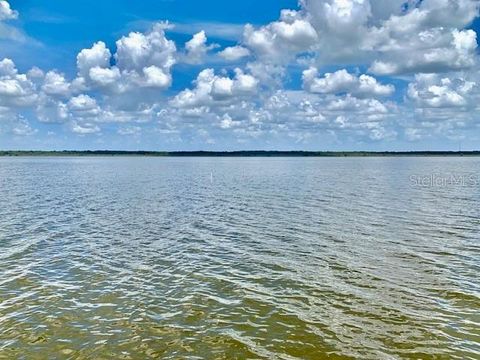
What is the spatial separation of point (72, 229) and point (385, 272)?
72.8 ft

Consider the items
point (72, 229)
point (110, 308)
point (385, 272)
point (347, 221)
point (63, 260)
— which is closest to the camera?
point (110, 308)

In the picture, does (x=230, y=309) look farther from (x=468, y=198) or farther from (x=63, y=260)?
(x=468, y=198)

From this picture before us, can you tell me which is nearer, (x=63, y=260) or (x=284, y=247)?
(x=63, y=260)

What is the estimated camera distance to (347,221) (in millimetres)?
35438

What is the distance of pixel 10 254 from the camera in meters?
23.4

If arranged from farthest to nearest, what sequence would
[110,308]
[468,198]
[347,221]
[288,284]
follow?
1. [468,198]
2. [347,221]
3. [288,284]
4. [110,308]

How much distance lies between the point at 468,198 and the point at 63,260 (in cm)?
4777

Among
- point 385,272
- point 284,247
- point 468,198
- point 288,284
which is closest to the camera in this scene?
point 288,284

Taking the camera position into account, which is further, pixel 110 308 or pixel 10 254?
pixel 10 254

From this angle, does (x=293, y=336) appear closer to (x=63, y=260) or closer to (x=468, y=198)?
(x=63, y=260)

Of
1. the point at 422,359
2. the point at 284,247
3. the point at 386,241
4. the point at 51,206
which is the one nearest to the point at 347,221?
the point at 386,241

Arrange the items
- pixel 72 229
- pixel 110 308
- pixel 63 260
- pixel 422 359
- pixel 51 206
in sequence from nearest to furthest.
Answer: pixel 422 359
pixel 110 308
pixel 63 260
pixel 72 229
pixel 51 206

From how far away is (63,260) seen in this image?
22.4m

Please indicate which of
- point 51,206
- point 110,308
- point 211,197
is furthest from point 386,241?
point 51,206
